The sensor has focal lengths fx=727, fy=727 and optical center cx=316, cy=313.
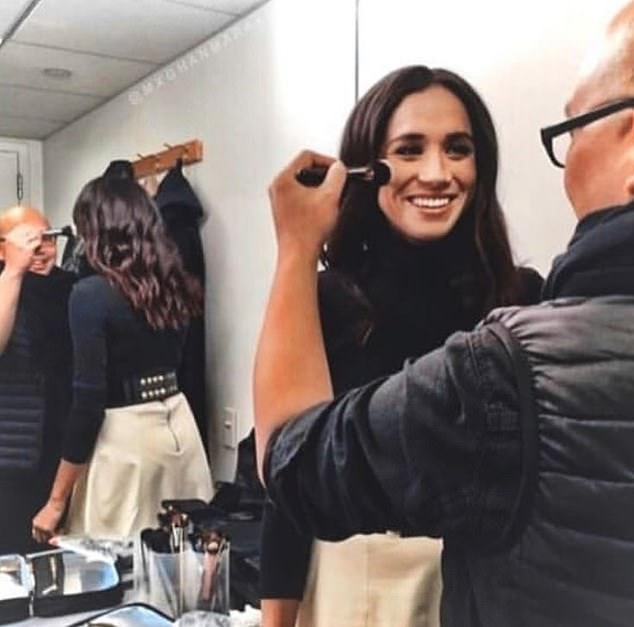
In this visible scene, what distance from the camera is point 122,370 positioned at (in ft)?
3.92

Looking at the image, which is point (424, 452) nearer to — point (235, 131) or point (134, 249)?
point (134, 249)

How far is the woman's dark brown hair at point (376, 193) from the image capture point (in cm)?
90

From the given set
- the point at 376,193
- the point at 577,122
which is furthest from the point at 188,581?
the point at 577,122

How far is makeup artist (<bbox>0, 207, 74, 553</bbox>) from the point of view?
3.86ft

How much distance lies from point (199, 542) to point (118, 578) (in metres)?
0.13

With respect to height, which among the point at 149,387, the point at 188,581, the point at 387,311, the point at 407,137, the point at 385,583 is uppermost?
the point at 407,137

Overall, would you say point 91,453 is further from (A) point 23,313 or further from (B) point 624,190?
(B) point 624,190

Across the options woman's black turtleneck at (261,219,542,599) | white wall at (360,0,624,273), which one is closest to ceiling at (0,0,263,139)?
white wall at (360,0,624,273)

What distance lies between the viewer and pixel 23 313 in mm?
1180

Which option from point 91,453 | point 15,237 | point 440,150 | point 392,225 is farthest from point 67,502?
point 440,150

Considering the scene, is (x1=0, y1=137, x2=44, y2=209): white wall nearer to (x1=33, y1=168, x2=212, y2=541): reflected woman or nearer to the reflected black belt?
(x1=33, y1=168, x2=212, y2=541): reflected woman

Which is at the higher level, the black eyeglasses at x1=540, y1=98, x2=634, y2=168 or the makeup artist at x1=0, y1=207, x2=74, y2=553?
the black eyeglasses at x1=540, y1=98, x2=634, y2=168

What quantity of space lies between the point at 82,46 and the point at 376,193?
26.5 inches

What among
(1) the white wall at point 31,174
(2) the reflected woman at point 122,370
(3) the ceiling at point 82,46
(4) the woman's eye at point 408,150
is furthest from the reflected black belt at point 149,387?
(4) the woman's eye at point 408,150
